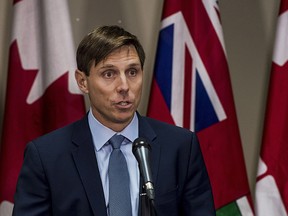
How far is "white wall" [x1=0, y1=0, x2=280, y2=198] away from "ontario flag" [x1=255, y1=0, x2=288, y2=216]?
260 mm

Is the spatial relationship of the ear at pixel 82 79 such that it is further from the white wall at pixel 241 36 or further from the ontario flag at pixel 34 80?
the white wall at pixel 241 36

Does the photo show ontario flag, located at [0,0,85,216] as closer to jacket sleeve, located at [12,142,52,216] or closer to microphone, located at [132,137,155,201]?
jacket sleeve, located at [12,142,52,216]

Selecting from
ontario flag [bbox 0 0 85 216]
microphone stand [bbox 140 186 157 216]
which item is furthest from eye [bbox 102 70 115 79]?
ontario flag [bbox 0 0 85 216]

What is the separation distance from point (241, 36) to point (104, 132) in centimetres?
140

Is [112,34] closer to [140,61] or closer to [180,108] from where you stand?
[140,61]

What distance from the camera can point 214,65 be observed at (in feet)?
9.33

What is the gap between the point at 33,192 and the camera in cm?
182

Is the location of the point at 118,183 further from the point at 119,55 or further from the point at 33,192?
the point at 119,55

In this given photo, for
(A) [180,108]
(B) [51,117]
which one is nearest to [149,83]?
(A) [180,108]

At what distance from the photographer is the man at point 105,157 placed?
5.96 ft

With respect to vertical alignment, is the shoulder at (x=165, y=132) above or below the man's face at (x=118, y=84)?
below

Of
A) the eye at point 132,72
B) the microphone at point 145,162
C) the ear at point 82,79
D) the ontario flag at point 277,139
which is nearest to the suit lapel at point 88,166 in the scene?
Answer: the ear at point 82,79

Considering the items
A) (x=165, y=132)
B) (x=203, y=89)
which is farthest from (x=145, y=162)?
(x=203, y=89)

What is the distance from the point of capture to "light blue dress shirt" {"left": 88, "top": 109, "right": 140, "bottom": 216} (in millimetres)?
1860
